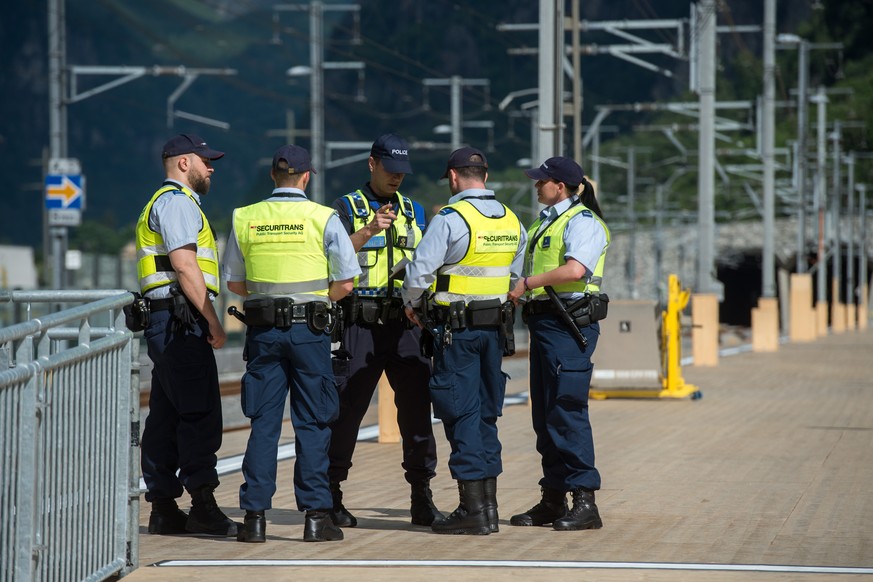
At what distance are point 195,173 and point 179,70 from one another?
79.0 feet

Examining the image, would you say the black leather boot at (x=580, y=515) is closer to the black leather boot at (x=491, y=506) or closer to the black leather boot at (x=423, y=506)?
the black leather boot at (x=491, y=506)

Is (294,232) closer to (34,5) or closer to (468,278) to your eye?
(468,278)

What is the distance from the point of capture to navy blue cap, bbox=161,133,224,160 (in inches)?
333

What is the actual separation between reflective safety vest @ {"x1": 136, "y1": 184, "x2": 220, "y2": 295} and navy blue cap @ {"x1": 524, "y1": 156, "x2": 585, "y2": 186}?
73.0 inches

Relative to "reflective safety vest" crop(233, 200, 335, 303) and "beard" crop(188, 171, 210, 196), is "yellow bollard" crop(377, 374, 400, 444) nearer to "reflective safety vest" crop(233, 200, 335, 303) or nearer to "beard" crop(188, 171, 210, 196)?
"beard" crop(188, 171, 210, 196)

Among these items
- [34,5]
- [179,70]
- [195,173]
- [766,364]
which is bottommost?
[766,364]

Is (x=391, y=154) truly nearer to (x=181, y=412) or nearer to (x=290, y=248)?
(x=290, y=248)

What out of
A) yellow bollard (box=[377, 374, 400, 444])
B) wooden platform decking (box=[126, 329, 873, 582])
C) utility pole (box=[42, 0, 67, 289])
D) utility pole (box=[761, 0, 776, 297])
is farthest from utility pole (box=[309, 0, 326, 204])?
yellow bollard (box=[377, 374, 400, 444])

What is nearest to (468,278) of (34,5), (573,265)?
(573,265)

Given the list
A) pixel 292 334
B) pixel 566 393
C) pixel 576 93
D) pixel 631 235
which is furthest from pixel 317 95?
pixel 292 334

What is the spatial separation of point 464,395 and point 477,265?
2.32 feet

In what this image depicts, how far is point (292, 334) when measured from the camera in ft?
26.4

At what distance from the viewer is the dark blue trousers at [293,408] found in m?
8.04

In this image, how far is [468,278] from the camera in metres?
8.48
